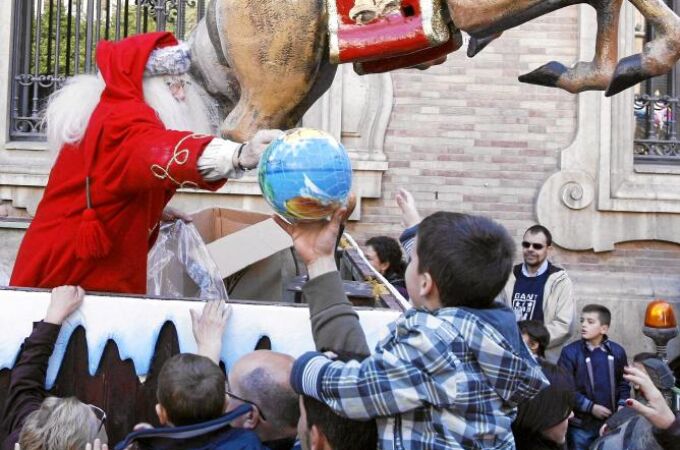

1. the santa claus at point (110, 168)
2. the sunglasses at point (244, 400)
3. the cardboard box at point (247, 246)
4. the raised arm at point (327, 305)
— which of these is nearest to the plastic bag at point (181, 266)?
the cardboard box at point (247, 246)

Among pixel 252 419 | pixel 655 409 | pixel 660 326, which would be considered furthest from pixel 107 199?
pixel 660 326

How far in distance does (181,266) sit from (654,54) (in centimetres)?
209

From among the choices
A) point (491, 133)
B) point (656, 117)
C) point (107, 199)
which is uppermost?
point (656, 117)

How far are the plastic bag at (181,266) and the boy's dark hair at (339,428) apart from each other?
2.05m

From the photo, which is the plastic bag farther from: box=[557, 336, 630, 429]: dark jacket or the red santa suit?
box=[557, 336, 630, 429]: dark jacket

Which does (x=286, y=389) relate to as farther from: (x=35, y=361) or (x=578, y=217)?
(x=578, y=217)

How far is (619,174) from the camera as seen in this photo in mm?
7934

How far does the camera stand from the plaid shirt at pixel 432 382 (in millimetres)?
1967

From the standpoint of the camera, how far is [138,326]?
2854mm

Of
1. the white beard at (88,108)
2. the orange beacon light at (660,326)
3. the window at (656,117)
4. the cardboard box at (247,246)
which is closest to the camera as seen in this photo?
the white beard at (88,108)

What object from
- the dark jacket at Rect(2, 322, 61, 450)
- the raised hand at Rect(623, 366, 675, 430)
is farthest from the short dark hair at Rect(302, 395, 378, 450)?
the raised hand at Rect(623, 366, 675, 430)

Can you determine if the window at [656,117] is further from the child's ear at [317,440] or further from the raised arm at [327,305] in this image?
the child's ear at [317,440]

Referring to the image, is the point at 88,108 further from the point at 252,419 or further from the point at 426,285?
the point at 426,285

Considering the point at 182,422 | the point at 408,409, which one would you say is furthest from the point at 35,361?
the point at 408,409
